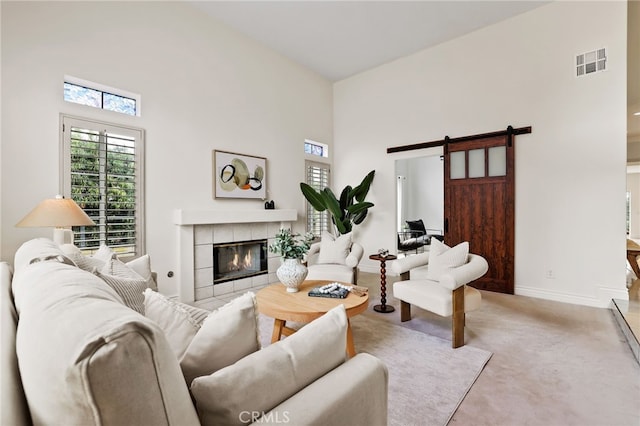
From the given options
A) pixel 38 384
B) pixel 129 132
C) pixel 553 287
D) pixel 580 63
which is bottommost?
pixel 553 287

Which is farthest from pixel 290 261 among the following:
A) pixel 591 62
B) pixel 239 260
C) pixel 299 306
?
pixel 591 62

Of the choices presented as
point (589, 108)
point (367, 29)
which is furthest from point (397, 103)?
point (589, 108)

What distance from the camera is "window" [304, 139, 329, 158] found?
5.93 m

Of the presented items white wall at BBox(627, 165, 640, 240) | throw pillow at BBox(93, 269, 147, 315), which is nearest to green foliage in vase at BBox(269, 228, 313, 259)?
throw pillow at BBox(93, 269, 147, 315)

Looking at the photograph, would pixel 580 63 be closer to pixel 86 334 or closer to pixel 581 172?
pixel 581 172

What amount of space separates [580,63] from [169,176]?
5.50 m

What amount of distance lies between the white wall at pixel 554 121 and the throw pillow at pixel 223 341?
453cm

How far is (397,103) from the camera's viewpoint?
5.53 metres

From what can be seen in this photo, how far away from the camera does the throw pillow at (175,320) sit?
0.94 m

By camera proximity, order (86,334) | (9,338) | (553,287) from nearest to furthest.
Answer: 1. (86,334)
2. (9,338)
3. (553,287)

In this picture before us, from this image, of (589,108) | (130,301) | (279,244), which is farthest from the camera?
(589,108)

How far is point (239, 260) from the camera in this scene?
4688mm

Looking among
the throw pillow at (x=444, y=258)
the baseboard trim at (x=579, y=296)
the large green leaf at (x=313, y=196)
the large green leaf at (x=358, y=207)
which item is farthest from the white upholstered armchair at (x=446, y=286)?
the large green leaf at (x=313, y=196)

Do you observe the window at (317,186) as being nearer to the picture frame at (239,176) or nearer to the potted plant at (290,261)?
the picture frame at (239,176)
